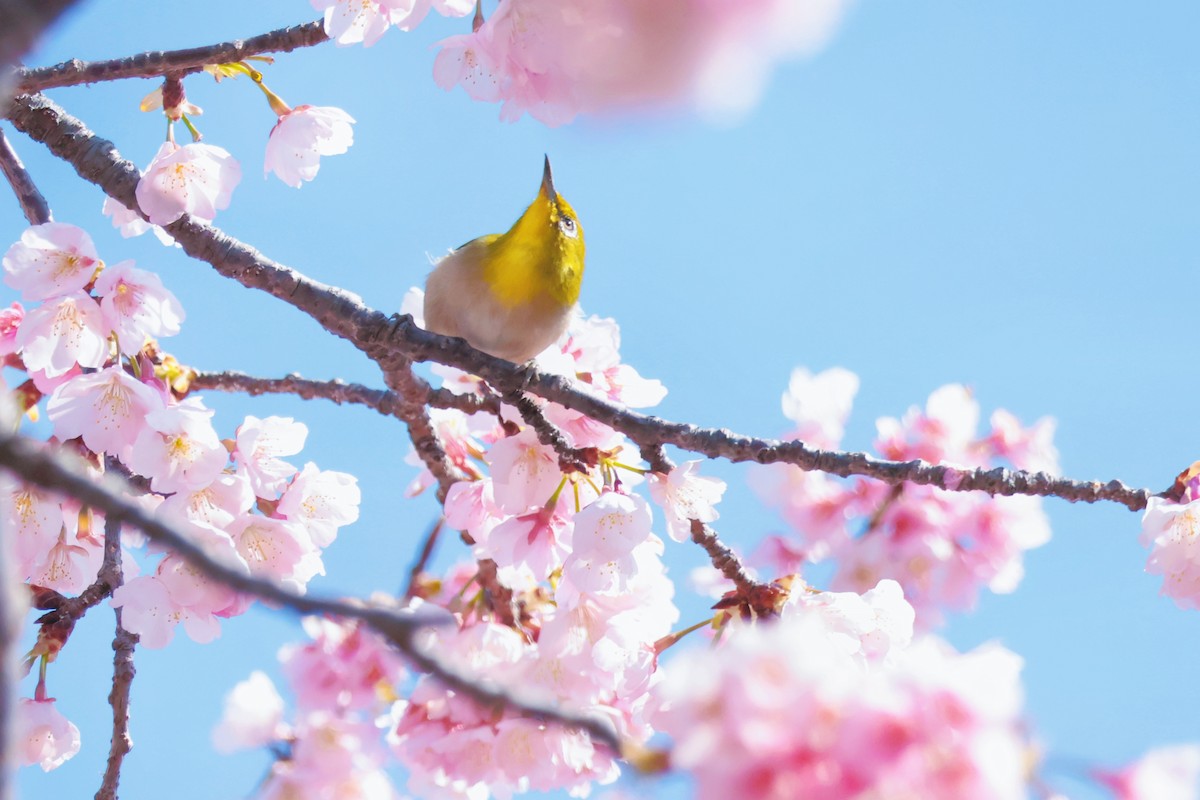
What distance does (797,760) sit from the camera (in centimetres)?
73

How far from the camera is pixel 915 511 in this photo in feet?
9.82

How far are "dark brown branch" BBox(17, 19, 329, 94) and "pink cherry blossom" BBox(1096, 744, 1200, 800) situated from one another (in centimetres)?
211

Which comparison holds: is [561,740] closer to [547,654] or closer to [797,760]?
[547,654]

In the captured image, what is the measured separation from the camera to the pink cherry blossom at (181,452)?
1913mm

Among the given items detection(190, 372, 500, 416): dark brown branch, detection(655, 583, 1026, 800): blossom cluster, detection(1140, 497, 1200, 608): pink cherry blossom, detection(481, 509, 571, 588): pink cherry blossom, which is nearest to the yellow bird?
detection(190, 372, 500, 416): dark brown branch

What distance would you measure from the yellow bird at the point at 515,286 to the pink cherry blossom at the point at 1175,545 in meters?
1.52

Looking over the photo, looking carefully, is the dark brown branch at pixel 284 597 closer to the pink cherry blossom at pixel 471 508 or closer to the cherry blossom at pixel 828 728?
the cherry blossom at pixel 828 728

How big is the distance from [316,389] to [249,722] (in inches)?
46.4

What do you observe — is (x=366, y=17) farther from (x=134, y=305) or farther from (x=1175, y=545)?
(x=1175, y=545)

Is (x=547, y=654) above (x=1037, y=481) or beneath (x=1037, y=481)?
beneath

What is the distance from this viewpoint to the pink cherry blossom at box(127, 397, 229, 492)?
1.91 meters

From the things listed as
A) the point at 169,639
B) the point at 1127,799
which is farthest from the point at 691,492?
the point at 1127,799

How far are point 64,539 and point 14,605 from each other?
1.73m

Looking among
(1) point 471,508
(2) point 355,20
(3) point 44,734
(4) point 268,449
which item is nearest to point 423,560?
(1) point 471,508
